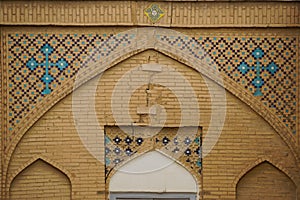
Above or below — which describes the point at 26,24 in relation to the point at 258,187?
above

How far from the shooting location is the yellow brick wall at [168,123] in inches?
344

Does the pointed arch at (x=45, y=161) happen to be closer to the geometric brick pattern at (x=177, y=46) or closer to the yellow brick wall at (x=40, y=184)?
the yellow brick wall at (x=40, y=184)

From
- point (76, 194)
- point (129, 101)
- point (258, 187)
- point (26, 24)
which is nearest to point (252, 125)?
point (258, 187)

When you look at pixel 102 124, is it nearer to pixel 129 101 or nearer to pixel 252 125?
pixel 129 101

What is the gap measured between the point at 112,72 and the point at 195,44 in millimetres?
936

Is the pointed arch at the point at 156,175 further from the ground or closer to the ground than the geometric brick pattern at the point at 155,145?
closer to the ground

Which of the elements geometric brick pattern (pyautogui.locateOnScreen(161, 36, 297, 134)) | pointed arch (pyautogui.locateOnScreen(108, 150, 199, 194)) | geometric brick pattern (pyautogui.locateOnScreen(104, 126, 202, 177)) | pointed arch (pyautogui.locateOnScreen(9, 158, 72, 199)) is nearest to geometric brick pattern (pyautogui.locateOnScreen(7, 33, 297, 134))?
geometric brick pattern (pyautogui.locateOnScreen(161, 36, 297, 134))

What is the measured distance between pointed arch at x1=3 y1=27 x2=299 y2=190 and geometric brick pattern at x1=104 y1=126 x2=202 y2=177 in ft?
1.89

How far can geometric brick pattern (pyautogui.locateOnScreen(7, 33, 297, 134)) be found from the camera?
877 cm

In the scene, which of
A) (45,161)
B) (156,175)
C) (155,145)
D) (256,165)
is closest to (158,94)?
(155,145)

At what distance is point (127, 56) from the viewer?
8.83m

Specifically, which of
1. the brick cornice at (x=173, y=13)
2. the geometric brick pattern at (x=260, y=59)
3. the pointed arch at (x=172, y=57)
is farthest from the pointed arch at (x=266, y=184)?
the brick cornice at (x=173, y=13)

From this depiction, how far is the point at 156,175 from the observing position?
29.1 ft

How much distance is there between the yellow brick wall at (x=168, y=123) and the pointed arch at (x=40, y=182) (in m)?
0.08
